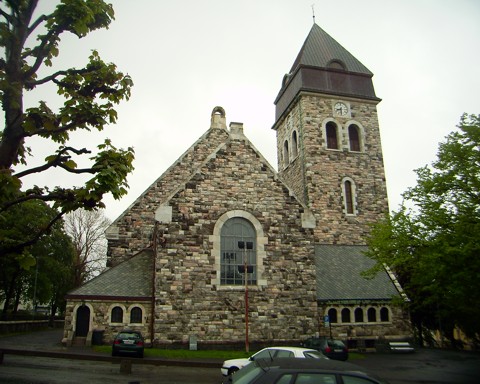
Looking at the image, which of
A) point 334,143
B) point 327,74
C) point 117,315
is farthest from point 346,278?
point 327,74

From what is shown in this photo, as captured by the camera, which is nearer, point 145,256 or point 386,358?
point 386,358

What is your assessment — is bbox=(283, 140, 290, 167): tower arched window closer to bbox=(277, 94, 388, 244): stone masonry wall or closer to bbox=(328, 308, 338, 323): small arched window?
bbox=(277, 94, 388, 244): stone masonry wall

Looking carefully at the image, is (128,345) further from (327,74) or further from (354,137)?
(327,74)

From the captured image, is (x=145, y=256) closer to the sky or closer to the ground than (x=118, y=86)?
closer to the ground

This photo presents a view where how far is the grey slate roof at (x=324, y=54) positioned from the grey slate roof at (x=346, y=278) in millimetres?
14790

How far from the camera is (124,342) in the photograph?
16750mm

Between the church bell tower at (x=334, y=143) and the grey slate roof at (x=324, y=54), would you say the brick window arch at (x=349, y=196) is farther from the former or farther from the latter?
the grey slate roof at (x=324, y=54)

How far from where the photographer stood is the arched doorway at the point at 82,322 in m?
19.1

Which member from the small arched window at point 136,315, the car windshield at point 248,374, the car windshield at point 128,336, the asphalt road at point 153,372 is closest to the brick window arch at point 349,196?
the asphalt road at point 153,372

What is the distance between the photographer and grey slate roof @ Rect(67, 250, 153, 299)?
19.4 m

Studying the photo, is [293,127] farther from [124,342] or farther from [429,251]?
[124,342]

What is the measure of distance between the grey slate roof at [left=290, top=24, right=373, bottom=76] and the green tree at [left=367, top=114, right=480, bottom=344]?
17.4 metres

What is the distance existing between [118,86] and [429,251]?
13.0m

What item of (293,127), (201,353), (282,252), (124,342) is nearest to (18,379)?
(124,342)
